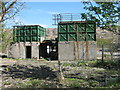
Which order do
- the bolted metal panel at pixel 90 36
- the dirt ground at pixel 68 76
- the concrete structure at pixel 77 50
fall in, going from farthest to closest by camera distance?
the bolted metal panel at pixel 90 36, the concrete structure at pixel 77 50, the dirt ground at pixel 68 76

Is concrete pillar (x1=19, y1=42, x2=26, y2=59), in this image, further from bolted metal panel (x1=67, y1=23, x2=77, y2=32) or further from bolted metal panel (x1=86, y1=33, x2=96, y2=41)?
bolted metal panel (x1=86, y1=33, x2=96, y2=41)

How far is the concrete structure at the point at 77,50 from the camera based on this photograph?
20.0 metres

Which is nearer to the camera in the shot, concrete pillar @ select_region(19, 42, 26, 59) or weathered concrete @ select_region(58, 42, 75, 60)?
weathered concrete @ select_region(58, 42, 75, 60)

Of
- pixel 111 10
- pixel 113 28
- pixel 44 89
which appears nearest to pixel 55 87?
pixel 44 89

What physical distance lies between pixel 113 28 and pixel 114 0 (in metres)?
1.48

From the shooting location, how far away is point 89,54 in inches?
789

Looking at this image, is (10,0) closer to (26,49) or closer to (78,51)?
(78,51)

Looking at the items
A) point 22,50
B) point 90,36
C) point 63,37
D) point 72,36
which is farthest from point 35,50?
point 90,36

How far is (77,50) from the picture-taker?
20344 mm

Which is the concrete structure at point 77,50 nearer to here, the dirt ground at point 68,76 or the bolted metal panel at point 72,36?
the bolted metal panel at point 72,36

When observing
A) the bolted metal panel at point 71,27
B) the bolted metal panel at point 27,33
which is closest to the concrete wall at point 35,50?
the bolted metal panel at point 27,33

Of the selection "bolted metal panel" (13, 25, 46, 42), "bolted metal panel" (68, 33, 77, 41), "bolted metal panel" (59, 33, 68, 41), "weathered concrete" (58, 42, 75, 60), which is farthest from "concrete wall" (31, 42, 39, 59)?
"bolted metal panel" (68, 33, 77, 41)

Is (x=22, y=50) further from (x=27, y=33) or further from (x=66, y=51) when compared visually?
(x=66, y=51)

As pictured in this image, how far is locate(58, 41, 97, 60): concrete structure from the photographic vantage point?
65.7 ft
